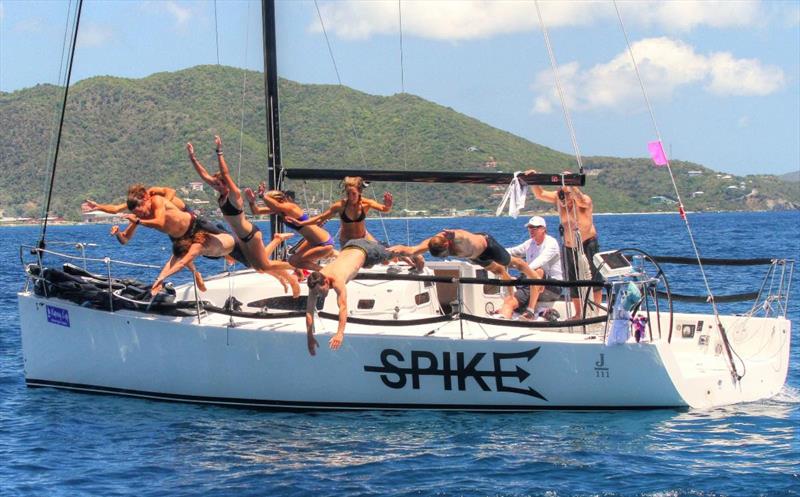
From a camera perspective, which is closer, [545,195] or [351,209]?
[351,209]

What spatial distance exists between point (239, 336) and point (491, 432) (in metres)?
2.77

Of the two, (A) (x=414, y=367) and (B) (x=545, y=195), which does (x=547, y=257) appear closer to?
(B) (x=545, y=195)

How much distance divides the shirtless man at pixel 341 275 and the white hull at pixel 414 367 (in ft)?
1.85

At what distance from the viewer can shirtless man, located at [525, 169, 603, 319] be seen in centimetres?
1198

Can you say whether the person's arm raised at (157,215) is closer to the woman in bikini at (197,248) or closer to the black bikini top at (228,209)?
the woman in bikini at (197,248)

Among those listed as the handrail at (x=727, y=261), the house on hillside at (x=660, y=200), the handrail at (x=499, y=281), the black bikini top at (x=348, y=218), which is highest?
the house on hillside at (x=660, y=200)

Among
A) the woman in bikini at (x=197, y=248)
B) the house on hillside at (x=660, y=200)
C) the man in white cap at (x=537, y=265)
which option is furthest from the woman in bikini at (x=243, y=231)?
the house on hillside at (x=660, y=200)

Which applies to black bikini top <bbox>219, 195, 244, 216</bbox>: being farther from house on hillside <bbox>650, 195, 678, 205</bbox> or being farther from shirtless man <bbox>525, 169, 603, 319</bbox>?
house on hillside <bbox>650, 195, 678, 205</bbox>

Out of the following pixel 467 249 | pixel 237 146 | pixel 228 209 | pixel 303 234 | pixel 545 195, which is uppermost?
pixel 237 146

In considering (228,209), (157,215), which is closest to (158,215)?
(157,215)

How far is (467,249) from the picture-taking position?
10.7 metres

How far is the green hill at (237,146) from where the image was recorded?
4938 cm

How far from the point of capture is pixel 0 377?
45.4 feet

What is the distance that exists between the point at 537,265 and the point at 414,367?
2.31 m
